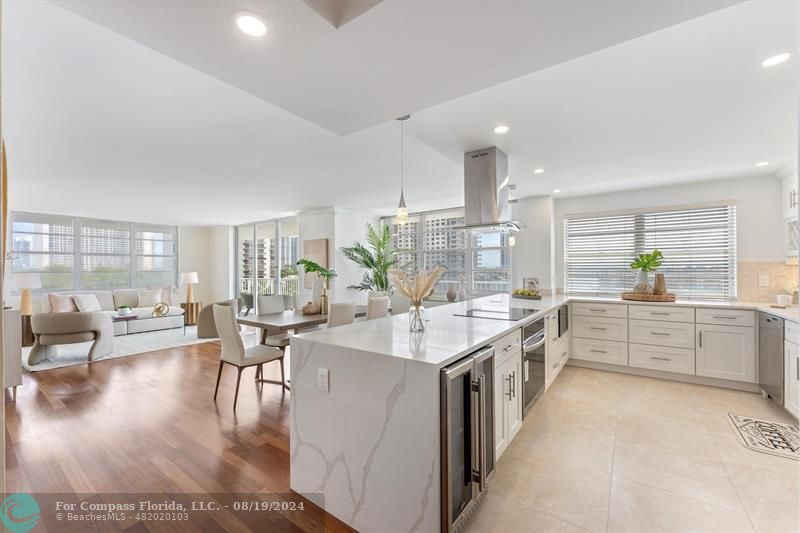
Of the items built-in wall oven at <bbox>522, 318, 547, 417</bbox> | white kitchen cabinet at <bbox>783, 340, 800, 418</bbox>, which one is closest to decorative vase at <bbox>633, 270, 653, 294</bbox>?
white kitchen cabinet at <bbox>783, 340, 800, 418</bbox>

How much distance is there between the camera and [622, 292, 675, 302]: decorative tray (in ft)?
13.6

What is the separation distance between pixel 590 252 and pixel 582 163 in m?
2.01

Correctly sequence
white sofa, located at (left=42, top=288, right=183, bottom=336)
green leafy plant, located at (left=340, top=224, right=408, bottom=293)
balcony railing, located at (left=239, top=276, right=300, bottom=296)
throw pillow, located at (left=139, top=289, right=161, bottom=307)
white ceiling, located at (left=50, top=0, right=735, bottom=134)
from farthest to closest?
balcony railing, located at (left=239, top=276, right=300, bottom=296)
throw pillow, located at (left=139, top=289, right=161, bottom=307)
white sofa, located at (left=42, top=288, right=183, bottom=336)
green leafy plant, located at (left=340, top=224, right=408, bottom=293)
white ceiling, located at (left=50, top=0, right=735, bottom=134)

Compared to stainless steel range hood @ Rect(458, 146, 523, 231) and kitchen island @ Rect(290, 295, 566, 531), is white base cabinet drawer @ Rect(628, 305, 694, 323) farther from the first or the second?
kitchen island @ Rect(290, 295, 566, 531)

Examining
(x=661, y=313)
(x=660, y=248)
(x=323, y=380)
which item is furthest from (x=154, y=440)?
(x=660, y=248)

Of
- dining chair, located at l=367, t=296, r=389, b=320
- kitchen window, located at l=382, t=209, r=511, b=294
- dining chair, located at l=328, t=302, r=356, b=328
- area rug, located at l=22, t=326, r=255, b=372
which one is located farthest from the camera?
kitchen window, located at l=382, t=209, r=511, b=294

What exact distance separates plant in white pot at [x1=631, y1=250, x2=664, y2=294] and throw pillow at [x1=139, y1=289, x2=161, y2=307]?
909 centimetres

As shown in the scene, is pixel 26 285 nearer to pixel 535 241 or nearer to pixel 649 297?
pixel 535 241

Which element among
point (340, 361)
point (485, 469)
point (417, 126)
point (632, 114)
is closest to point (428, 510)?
point (485, 469)

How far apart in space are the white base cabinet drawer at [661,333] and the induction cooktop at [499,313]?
5.95 feet

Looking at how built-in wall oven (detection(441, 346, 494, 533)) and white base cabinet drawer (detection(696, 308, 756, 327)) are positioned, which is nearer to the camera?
built-in wall oven (detection(441, 346, 494, 533))

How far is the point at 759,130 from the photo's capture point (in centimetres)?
277

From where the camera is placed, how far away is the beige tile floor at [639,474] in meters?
→ 1.87

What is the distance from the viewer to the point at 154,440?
2635mm
